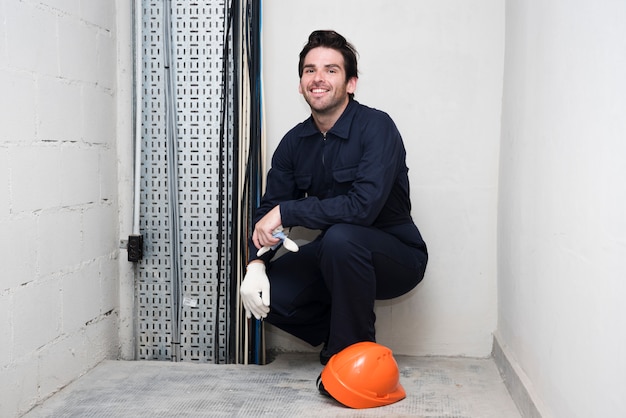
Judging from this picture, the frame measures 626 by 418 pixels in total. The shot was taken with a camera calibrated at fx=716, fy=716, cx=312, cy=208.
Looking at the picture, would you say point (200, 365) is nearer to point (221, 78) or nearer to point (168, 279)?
point (168, 279)

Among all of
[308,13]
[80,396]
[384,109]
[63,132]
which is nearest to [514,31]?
[384,109]

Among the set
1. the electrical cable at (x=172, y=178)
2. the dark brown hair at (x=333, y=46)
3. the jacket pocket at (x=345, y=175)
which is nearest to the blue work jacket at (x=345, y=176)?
the jacket pocket at (x=345, y=175)

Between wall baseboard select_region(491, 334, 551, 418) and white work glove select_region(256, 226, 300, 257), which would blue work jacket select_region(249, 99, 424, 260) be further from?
wall baseboard select_region(491, 334, 551, 418)

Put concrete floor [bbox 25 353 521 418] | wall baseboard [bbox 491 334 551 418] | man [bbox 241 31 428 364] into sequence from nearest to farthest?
1. wall baseboard [bbox 491 334 551 418]
2. concrete floor [bbox 25 353 521 418]
3. man [bbox 241 31 428 364]

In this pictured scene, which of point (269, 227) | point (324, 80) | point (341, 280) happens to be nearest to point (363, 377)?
point (341, 280)

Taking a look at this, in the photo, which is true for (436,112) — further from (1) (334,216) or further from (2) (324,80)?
(1) (334,216)

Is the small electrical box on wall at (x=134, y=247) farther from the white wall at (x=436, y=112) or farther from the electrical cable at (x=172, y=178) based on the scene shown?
the white wall at (x=436, y=112)

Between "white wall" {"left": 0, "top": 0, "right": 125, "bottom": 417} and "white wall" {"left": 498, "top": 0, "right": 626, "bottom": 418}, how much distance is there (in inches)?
58.8

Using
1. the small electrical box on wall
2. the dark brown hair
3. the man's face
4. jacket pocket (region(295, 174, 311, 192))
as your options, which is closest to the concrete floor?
the small electrical box on wall

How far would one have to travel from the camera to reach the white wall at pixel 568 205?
4.58 feet

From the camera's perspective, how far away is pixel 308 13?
2.78 m

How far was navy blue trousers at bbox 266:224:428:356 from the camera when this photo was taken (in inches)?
93.2

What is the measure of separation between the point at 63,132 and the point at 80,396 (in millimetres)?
864

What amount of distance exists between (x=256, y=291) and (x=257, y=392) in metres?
0.34
